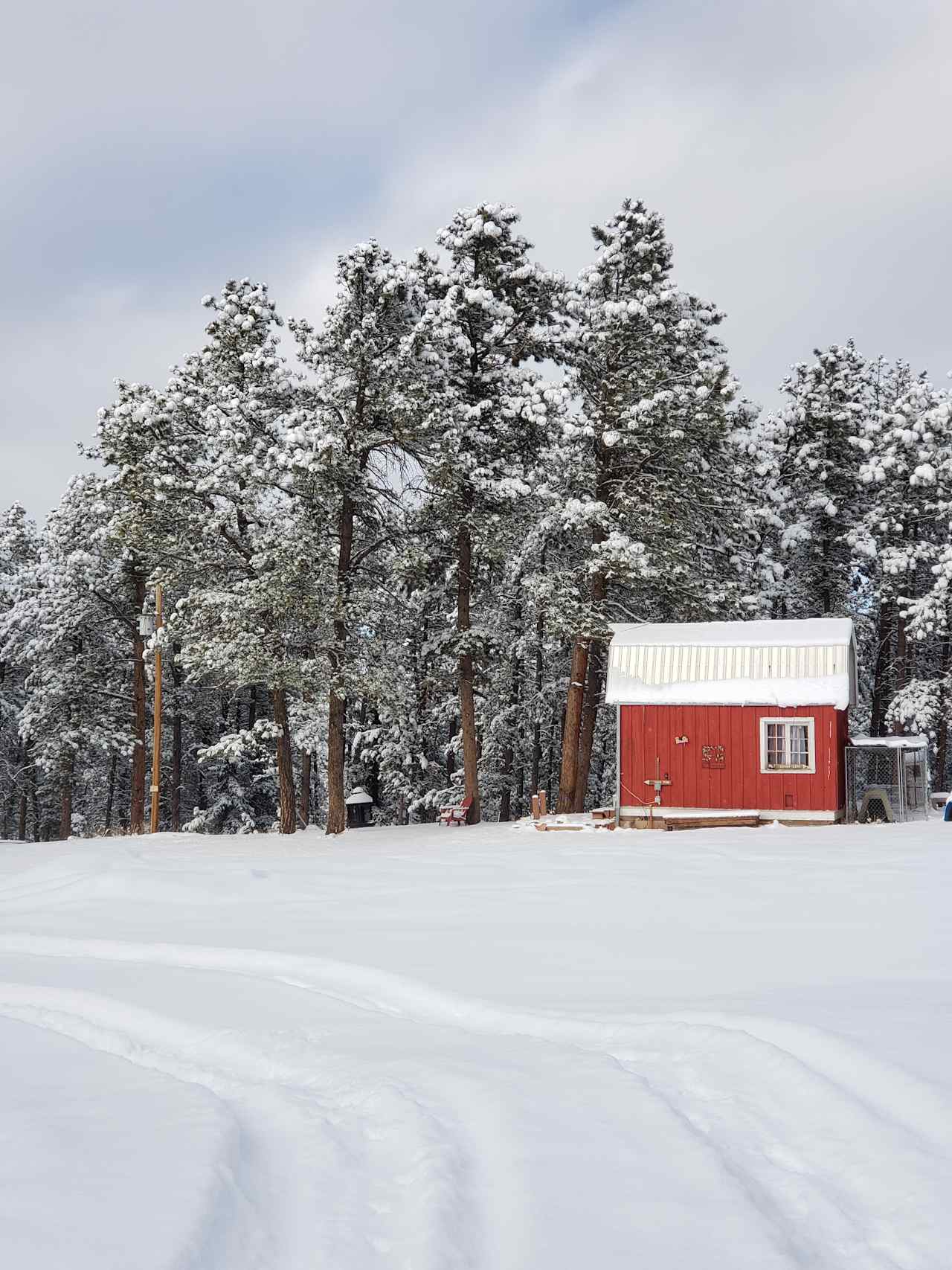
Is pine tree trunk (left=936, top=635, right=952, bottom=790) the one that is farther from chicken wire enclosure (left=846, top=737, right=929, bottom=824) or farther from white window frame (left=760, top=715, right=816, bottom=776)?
white window frame (left=760, top=715, right=816, bottom=776)

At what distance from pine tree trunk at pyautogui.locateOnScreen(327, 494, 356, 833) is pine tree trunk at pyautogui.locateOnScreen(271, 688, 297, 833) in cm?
128

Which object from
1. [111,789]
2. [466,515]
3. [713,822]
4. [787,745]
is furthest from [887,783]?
[111,789]

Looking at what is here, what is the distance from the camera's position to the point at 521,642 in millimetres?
34031

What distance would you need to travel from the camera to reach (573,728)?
93.1ft

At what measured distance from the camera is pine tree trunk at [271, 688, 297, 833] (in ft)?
87.0

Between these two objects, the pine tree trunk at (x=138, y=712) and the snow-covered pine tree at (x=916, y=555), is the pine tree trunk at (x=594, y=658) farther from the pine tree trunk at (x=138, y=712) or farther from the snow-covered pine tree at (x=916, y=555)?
the pine tree trunk at (x=138, y=712)

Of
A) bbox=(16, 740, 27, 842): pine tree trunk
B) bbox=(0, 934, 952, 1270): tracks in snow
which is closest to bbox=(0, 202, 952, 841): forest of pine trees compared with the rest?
bbox=(16, 740, 27, 842): pine tree trunk

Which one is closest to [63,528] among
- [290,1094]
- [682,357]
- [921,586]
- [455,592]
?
[455,592]

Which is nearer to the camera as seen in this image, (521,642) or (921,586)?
(521,642)

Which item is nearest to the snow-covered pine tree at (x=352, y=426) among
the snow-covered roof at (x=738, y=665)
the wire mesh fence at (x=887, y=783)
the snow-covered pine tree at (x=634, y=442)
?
the snow-covered pine tree at (x=634, y=442)

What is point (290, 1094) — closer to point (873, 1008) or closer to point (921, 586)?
point (873, 1008)

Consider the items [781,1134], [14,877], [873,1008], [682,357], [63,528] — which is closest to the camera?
[781,1134]

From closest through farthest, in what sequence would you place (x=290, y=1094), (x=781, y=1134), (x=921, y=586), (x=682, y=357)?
(x=781, y=1134) → (x=290, y=1094) → (x=682, y=357) → (x=921, y=586)

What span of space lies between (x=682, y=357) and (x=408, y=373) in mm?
8777
